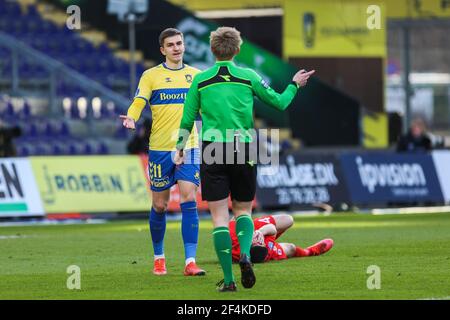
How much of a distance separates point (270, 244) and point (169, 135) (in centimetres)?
202

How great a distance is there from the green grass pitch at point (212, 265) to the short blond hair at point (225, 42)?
2.05 m

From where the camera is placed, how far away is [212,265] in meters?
13.6

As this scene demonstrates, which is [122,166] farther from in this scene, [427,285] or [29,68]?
[427,285]

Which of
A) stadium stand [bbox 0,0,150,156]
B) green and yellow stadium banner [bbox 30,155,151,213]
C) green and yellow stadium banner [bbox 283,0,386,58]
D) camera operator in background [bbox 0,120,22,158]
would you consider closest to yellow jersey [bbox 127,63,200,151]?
green and yellow stadium banner [bbox 30,155,151,213]

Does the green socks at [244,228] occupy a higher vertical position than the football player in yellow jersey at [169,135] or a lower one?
lower

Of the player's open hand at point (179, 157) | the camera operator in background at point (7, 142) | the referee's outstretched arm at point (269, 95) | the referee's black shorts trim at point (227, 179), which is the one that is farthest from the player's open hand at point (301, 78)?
the camera operator in background at point (7, 142)

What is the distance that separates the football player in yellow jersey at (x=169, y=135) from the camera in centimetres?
1250

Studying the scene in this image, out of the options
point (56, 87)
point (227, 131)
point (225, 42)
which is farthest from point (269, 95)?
point (56, 87)

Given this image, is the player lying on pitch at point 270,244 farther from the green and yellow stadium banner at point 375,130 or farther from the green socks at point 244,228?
the green and yellow stadium banner at point 375,130

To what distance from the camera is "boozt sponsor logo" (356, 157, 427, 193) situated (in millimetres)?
27391

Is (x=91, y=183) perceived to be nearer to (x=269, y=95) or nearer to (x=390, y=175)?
(x=390, y=175)

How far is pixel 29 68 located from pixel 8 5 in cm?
308

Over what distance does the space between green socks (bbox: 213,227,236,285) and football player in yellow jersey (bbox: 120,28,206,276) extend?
1.79 meters

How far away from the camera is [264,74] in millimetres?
35719
